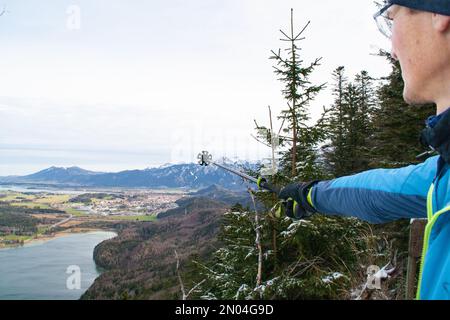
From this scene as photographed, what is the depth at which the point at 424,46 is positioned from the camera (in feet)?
3.82

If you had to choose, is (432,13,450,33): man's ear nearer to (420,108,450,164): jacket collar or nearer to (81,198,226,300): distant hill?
(420,108,450,164): jacket collar

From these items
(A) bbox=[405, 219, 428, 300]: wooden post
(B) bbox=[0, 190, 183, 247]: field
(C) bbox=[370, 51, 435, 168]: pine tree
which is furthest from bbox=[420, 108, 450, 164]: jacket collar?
(B) bbox=[0, 190, 183, 247]: field

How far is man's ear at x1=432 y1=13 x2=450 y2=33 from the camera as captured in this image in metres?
1.06

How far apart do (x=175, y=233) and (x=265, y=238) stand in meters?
43.2

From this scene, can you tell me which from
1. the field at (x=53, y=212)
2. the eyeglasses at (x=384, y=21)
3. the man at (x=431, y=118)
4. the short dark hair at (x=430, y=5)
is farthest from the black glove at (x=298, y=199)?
the field at (x=53, y=212)

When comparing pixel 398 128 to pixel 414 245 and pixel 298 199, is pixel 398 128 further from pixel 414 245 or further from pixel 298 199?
pixel 298 199

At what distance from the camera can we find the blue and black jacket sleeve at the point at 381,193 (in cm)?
164

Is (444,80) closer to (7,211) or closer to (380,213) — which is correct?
(380,213)

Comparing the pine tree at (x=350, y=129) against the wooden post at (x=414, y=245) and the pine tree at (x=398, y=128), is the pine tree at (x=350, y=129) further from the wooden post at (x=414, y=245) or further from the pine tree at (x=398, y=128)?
the wooden post at (x=414, y=245)

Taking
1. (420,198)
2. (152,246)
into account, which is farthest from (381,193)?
(152,246)

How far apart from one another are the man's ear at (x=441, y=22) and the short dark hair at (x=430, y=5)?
16 millimetres

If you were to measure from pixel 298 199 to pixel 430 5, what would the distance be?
182cm

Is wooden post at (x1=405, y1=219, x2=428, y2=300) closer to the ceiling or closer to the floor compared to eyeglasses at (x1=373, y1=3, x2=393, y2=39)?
closer to the floor

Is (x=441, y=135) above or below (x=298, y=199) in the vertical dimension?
above
